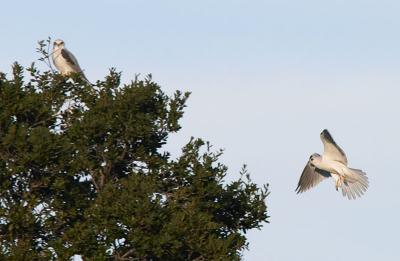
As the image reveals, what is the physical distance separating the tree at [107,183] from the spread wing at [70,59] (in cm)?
389

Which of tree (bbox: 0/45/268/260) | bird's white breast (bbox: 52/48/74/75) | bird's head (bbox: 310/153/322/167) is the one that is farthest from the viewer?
bird's head (bbox: 310/153/322/167)

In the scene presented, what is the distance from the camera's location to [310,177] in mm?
28156

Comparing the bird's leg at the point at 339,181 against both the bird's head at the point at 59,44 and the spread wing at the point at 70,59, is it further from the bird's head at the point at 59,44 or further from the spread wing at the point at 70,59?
the bird's head at the point at 59,44

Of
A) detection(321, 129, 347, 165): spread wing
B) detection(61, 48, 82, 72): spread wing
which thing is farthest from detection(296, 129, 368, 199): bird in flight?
detection(61, 48, 82, 72): spread wing

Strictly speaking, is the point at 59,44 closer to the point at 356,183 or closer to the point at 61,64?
the point at 61,64

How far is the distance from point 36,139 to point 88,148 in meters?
2.00

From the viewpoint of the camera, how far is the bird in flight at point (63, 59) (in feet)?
81.0

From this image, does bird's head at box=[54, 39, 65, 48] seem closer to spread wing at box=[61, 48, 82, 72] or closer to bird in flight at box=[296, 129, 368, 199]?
spread wing at box=[61, 48, 82, 72]

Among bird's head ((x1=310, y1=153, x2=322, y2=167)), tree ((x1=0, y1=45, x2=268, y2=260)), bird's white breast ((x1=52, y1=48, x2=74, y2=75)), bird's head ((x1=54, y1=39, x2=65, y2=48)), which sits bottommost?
tree ((x1=0, y1=45, x2=268, y2=260))

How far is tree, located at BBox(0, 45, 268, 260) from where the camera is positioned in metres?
17.8

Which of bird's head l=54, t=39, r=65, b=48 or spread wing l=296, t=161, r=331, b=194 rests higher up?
bird's head l=54, t=39, r=65, b=48

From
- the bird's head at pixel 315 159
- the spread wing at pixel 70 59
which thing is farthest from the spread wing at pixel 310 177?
the spread wing at pixel 70 59

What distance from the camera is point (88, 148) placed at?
20.0 meters

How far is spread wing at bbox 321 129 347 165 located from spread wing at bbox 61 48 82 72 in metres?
5.68
